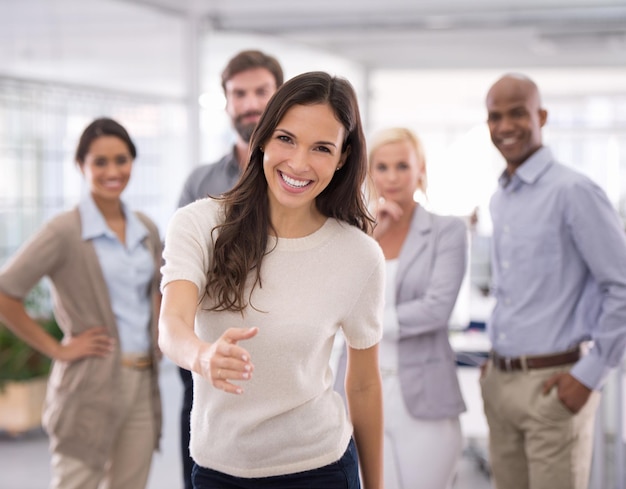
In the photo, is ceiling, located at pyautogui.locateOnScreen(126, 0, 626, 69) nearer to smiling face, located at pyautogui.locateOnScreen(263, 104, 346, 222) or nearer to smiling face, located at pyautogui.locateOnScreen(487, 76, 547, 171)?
smiling face, located at pyautogui.locateOnScreen(487, 76, 547, 171)

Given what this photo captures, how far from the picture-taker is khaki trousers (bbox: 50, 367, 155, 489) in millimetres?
3203

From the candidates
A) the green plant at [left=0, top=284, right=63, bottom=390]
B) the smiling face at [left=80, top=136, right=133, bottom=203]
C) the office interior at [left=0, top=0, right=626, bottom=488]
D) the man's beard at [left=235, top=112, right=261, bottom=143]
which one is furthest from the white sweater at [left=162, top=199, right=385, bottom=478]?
the green plant at [left=0, top=284, right=63, bottom=390]

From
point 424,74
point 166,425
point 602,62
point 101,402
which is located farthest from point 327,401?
point 424,74

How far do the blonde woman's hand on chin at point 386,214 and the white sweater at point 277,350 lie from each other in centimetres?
116

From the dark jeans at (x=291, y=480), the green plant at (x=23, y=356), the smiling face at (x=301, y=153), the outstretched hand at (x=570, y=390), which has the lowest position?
the green plant at (x=23, y=356)

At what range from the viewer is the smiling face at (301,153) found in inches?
69.4

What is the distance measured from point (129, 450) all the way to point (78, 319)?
512 mm

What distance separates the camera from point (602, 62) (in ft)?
28.8

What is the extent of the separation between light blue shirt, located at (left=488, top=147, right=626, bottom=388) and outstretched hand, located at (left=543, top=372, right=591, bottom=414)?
26 millimetres

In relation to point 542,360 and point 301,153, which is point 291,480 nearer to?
point 301,153

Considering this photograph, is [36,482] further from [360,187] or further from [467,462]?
[360,187]

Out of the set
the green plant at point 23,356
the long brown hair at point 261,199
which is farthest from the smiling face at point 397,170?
the green plant at point 23,356

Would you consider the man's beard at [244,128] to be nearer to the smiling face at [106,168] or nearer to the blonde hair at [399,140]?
the blonde hair at [399,140]

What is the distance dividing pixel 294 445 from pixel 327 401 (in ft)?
0.41
